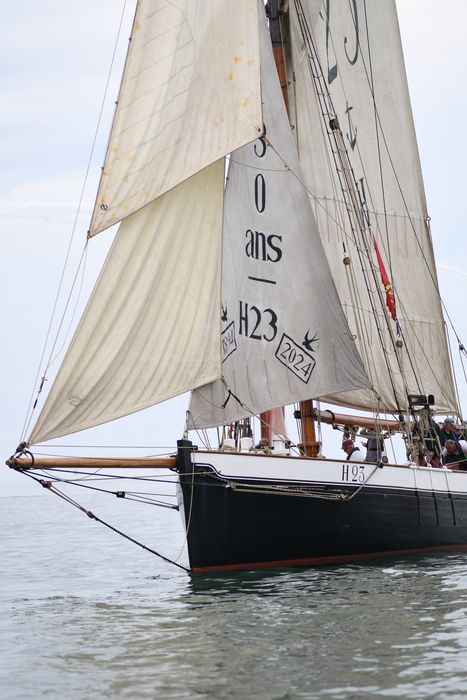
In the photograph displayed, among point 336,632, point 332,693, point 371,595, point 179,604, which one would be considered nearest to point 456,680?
point 332,693

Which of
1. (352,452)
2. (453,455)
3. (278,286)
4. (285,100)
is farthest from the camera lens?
(285,100)

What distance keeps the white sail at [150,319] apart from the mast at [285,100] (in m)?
3.07

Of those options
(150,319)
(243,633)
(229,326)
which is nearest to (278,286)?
(229,326)

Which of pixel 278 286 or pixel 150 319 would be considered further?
pixel 278 286

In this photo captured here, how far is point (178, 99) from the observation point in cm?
1975

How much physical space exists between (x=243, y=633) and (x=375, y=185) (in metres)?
16.0

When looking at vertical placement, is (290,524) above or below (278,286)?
below

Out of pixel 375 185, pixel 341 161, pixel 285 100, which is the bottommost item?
pixel 341 161

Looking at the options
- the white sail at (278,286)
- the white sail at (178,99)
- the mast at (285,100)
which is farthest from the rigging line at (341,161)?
the white sail at (178,99)

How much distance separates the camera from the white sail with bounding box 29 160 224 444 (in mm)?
18078

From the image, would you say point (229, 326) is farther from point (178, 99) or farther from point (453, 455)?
point (453, 455)

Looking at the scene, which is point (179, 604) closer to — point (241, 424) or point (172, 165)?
point (241, 424)

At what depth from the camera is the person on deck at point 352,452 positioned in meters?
21.5

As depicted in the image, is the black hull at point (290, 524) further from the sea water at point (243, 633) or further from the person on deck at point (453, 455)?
the person on deck at point (453, 455)
